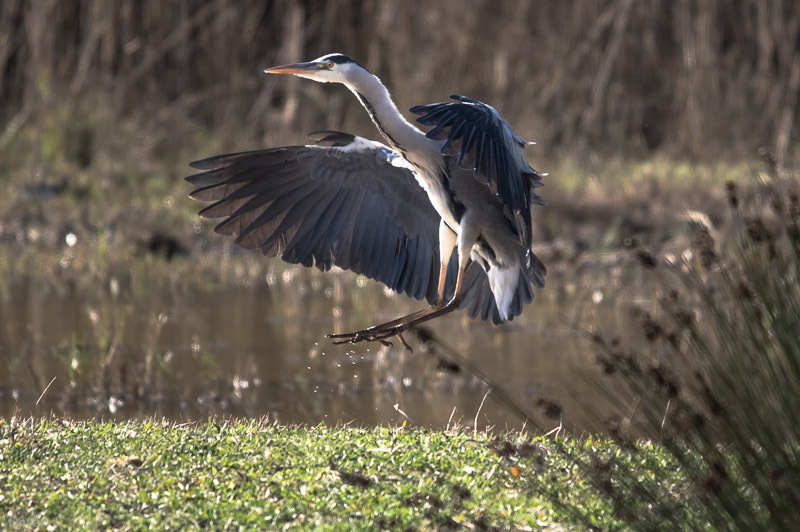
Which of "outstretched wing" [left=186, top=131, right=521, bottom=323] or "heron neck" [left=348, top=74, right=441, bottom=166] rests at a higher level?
"heron neck" [left=348, top=74, right=441, bottom=166]

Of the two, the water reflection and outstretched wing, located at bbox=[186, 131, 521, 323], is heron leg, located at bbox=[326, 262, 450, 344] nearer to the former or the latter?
outstretched wing, located at bbox=[186, 131, 521, 323]

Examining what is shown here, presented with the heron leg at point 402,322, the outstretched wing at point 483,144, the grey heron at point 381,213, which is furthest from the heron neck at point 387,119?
the heron leg at point 402,322

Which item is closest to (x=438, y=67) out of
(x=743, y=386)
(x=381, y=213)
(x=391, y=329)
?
(x=381, y=213)

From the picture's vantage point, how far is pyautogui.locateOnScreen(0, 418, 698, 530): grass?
330 centimetres

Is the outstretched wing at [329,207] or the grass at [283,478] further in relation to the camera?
the outstretched wing at [329,207]

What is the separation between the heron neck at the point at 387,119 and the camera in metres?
4.45

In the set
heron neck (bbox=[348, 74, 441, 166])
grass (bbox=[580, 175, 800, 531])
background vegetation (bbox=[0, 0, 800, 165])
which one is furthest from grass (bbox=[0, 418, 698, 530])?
background vegetation (bbox=[0, 0, 800, 165])

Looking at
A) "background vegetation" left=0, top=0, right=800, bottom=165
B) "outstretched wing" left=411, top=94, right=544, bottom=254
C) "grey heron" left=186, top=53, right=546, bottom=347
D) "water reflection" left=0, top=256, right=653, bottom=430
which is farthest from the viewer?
"background vegetation" left=0, top=0, right=800, bottom=165

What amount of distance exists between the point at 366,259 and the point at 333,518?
1.87 metres

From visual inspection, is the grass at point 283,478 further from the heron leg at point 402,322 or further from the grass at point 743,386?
the heron leg at point 402,322

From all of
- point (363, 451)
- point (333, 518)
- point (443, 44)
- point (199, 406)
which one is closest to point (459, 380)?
point (199, 406)

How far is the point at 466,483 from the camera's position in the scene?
3.57m

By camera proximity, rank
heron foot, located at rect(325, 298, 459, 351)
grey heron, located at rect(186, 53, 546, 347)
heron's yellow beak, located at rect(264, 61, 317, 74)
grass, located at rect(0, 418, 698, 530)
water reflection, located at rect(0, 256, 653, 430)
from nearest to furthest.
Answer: grass, located at rect(0, 418, 698, 530) < heron's yellow beak, located at rect(264, 61, 317, 74) < grey heron, located at rect(186, 53, 546, 347) < heron foot, located at rect(325, 298, 459, 351) < water reflection, located at rect(0, 256, 653, 430)

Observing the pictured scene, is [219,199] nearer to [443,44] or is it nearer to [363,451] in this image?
[363,451]
